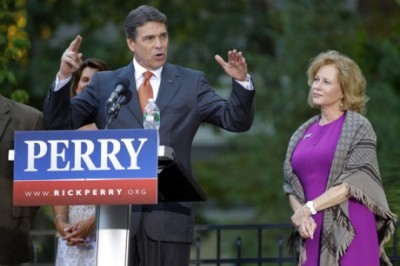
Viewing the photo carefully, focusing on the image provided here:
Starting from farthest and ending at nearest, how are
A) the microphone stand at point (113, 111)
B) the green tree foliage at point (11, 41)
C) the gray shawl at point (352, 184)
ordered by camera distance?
the green tree foliage at point (11, 41) → the gray shawl at point (352, 184) → the microphone stand at point (113, 111)

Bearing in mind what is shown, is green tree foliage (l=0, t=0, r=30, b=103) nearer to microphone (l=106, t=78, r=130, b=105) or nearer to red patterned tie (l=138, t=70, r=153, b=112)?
red patterned tie (l=138, t=70, r=153, b=112)

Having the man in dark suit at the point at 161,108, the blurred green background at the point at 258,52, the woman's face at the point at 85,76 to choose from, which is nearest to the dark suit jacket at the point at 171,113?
the man in dark suit at the point at 161,108

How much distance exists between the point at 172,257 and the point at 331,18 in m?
9.62

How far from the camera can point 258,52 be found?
62.0ft

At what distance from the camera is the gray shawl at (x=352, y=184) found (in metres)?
7.41

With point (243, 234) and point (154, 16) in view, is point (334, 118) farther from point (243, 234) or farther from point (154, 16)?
point (243, 234)

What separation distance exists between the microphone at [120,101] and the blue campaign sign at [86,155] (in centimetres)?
47

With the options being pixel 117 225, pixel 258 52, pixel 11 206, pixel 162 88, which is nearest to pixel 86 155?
pixel 117 225

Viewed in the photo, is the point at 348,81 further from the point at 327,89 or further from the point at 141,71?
the point at 141,71

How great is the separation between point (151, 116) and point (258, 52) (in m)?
12.4

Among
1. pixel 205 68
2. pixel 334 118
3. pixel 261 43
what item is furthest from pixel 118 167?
pixel 261 43

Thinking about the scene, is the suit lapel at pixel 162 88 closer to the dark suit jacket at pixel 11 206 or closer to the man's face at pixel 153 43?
the man's face at pixel 153 43

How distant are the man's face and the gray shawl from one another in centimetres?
126

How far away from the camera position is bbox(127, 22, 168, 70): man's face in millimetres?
6863
